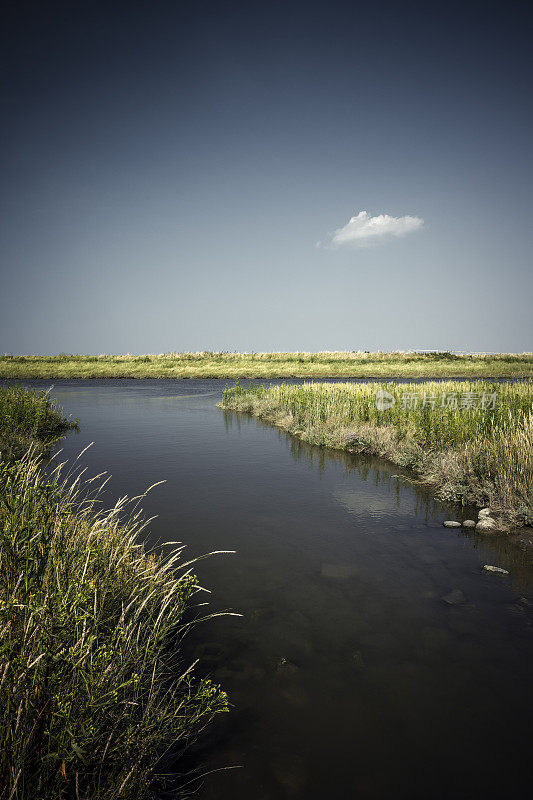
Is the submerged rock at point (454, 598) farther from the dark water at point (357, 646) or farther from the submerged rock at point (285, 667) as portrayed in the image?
the submerged rock at point (285, 667)

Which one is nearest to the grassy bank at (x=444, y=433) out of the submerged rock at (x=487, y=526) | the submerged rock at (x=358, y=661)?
the submerged rock at (x=487, y=526)

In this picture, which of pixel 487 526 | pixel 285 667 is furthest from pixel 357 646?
pixel 487 526

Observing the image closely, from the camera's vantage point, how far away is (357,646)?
520 cm

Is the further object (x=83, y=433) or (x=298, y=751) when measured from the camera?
(x=83, y=433)

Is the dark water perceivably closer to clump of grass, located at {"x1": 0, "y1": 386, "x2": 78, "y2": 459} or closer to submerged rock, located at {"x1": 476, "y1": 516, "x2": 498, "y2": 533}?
submerged rock, located at {"x1": 476, "y1": 516, "x2": 498, "y2": 533}

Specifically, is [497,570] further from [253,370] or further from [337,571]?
[253,370]

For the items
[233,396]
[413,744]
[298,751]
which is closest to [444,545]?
[413,744]

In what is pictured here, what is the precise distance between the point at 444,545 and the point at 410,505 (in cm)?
237

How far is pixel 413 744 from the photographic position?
384 cm

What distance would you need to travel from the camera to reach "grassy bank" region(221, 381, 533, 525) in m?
9.19

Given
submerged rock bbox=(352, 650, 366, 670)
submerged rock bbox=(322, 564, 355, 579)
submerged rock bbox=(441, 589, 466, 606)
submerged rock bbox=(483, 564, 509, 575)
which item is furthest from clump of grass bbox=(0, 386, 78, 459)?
submerged rock bbox=(483, 564, 509, 575)

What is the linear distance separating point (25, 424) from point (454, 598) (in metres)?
16.3

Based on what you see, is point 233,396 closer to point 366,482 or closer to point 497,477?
point 366,482

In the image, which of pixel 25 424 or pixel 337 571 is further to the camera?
pixel 25 424
